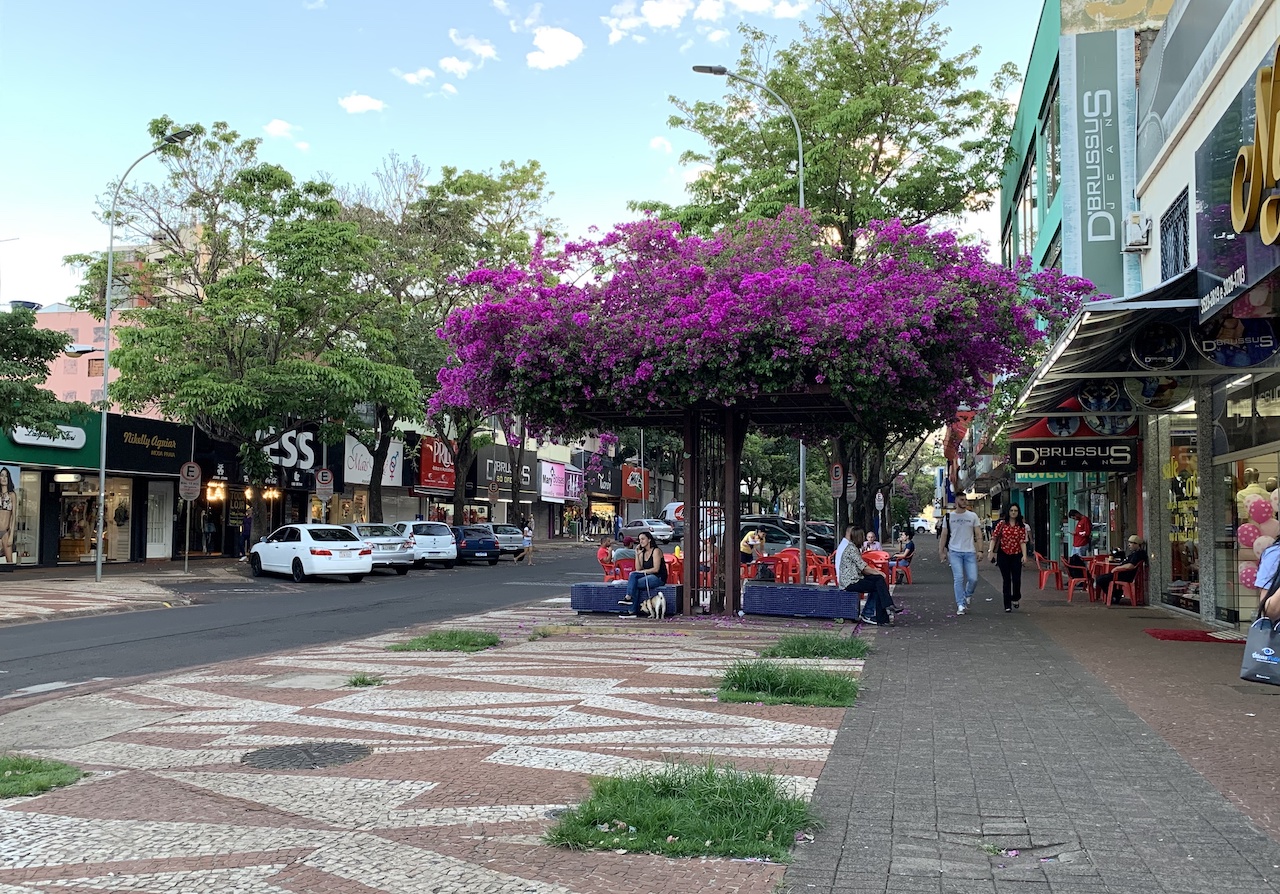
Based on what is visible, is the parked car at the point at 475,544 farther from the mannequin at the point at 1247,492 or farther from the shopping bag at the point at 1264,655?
the shopping bag at the point at 1264,655

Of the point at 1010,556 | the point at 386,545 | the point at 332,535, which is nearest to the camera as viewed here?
the point at 1010,556

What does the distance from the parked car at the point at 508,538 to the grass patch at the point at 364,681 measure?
2770 centimetres

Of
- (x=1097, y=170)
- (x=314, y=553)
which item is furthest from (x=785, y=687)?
(x=314, y=553)

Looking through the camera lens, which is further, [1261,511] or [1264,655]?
[1261,511]

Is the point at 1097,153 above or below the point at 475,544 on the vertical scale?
above

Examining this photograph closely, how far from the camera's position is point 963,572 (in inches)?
676

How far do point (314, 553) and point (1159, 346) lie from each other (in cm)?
2017

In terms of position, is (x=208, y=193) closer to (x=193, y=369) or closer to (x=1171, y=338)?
(x=193, y=369)

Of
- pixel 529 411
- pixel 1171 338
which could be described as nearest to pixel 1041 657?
pixel 1171 338

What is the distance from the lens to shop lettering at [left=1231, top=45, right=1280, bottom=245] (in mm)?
8500

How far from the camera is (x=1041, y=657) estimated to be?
37.9 ft

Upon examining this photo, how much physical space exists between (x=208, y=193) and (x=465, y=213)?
331 inches

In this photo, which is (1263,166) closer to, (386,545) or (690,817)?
(690,817)

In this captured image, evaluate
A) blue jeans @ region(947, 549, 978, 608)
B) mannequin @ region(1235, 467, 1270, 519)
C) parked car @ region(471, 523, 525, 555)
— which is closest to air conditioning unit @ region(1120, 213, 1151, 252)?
mannequin @ region(1235, 467, 1270, 519)
